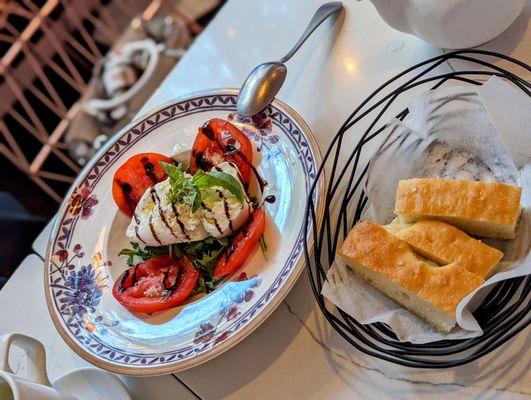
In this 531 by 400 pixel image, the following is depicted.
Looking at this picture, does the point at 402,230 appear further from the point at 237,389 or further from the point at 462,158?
the point at 237,389

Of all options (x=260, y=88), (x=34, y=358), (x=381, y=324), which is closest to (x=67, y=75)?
(x=260, y=88)

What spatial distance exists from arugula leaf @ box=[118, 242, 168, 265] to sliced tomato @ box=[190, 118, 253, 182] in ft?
0.51

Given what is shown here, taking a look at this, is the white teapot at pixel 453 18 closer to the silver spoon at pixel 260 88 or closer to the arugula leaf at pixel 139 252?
the silver spoon at pixel 260 88

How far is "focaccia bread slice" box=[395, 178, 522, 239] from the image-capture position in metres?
0.78

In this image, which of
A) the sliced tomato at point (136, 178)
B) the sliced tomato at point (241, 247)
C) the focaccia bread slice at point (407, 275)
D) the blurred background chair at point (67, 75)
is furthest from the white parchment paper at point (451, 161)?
the blurred background chair at point (67, 75)

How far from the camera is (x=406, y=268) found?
0.80 meters

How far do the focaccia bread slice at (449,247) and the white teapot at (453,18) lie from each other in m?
0.31

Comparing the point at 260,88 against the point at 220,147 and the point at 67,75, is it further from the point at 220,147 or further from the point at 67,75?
the point at 67,75

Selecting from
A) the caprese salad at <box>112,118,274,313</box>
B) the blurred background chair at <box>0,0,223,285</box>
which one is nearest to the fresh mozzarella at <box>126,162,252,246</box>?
the caprese salad at <box>112,118,274,313</box>

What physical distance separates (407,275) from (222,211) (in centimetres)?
34

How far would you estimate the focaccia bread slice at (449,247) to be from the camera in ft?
2.55

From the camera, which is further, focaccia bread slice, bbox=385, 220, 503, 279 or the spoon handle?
the spoon handle

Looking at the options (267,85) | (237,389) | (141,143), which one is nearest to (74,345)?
(237,389)

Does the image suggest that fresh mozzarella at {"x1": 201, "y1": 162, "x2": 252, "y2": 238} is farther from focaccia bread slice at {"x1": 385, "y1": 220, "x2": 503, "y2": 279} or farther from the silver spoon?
focaccia bread slice at {"x1": 385, "y1": 220, "x2": 503, "y2": 279}
